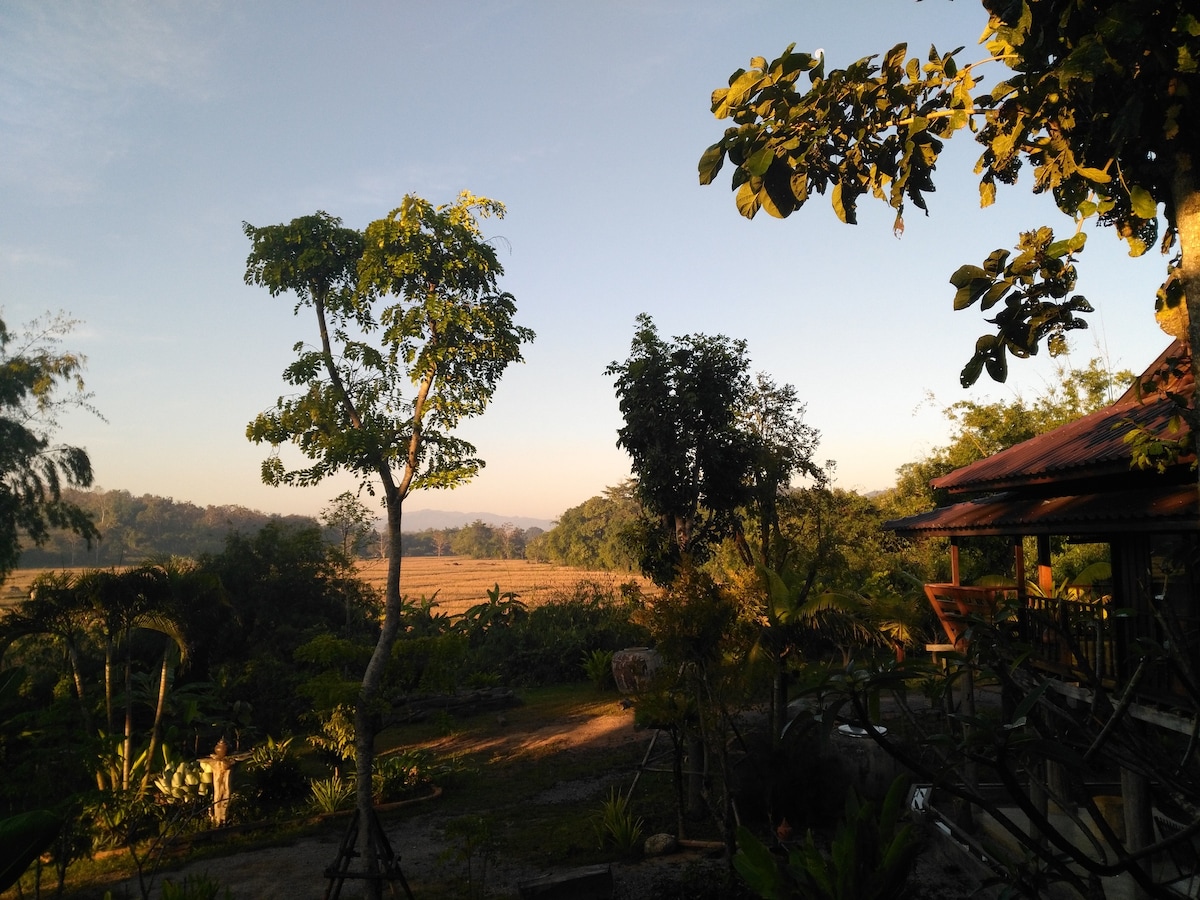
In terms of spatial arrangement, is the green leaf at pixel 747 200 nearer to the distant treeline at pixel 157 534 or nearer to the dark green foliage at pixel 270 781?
the dark green foliage at pixel 270 781

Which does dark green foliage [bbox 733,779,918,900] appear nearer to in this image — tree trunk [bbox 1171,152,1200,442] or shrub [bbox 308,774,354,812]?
tree trunk [bbox 1171,152,1200,442]

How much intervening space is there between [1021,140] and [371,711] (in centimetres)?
845

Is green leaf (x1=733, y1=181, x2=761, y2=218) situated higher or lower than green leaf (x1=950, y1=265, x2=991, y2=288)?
higher

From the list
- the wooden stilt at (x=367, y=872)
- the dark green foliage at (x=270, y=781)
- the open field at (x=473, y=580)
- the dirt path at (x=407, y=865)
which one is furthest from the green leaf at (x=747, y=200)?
the open field at (x=473, y=580)

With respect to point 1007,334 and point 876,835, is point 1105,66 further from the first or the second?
point 876,835

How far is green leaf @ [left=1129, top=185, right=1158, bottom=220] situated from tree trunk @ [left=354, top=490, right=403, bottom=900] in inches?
309

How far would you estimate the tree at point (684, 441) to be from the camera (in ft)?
64.1

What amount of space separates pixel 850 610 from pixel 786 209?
42.3ft

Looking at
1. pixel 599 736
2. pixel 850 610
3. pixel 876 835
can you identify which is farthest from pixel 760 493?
pixel 876 835

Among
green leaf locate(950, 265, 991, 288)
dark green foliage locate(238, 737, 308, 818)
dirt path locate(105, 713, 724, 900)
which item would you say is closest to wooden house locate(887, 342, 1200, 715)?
green leaf locate(950, 265, 991, 288)

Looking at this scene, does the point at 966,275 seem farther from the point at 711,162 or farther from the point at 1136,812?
the point at 1136,812

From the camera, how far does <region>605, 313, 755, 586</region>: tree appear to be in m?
19.5

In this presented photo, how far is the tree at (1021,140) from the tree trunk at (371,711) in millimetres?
7066

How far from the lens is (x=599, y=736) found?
17641 millimetres
